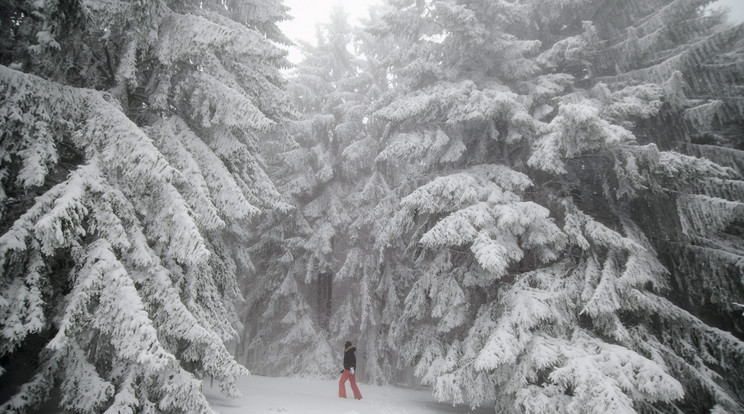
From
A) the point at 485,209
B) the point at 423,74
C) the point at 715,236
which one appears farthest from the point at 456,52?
the point at 715,236

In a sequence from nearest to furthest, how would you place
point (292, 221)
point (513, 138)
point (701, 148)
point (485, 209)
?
point (485, 209), point (701, 148), point (513, 138), point (292, 221)

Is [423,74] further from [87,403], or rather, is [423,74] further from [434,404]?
[87,403]

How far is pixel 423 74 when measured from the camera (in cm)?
1148

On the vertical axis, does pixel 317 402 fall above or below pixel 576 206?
below

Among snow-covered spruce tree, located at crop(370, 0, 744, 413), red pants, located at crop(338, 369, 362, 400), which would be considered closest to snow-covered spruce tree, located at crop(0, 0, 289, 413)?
red pants, located at crop(338, 369, 362, 400)

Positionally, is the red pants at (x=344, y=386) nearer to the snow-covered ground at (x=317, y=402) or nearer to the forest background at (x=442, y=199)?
the snow-covered ground at (x=317, y=402)

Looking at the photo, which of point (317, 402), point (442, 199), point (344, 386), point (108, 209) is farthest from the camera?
point (344, 386)

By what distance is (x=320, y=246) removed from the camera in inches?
584

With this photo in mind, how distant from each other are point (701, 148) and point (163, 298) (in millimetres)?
11706

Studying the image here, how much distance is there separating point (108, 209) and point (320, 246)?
936cm

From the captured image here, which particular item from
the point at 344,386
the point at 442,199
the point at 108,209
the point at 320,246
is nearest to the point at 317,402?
the point at 344,386

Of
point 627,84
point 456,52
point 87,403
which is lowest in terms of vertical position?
point 87,403

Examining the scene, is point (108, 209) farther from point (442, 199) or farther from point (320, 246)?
point (320, 246)

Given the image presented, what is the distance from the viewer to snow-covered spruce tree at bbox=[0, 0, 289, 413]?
512 centimetres
